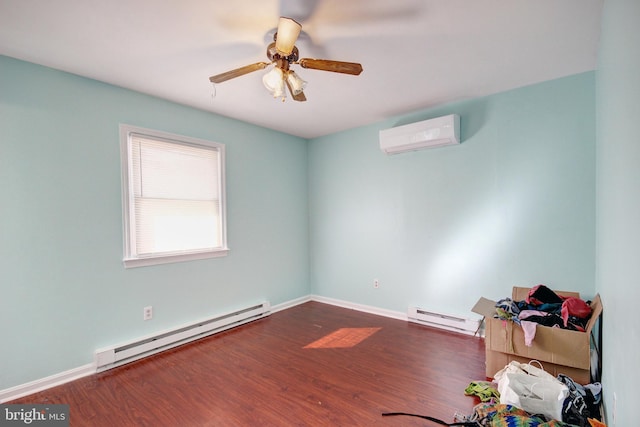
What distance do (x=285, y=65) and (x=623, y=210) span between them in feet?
6.31

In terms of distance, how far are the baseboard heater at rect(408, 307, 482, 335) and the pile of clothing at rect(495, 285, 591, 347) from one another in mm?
636

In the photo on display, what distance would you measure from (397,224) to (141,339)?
2986 millimetres

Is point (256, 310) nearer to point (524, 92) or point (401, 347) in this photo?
point (401, 347)

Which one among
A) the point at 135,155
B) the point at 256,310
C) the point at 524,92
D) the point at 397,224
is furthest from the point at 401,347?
the point at 135,155

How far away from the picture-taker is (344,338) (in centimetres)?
308

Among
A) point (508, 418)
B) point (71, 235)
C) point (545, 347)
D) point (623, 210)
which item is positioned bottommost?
point (508, 418)

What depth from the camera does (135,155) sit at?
2771mm

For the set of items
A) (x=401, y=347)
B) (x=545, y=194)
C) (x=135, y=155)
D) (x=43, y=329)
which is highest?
(x=135, y=155)

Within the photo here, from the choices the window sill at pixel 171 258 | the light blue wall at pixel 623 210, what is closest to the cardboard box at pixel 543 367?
the light blue wall at pixel 623 210

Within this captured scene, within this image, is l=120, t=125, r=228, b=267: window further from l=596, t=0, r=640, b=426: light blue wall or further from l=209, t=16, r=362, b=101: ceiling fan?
l=596, t=0, r=640, b=426: light blue wall

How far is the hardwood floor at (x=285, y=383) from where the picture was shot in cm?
190

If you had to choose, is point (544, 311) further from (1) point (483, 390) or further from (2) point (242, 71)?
(2) point (242, 71)

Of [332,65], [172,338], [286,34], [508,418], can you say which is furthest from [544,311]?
[172,338]

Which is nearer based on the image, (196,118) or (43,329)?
(43,329)
